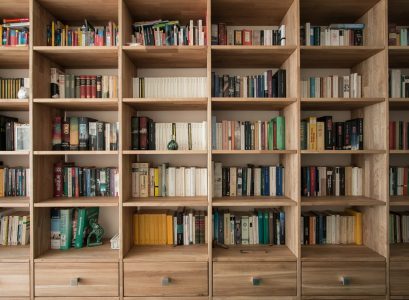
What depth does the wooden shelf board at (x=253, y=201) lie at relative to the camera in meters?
1.78

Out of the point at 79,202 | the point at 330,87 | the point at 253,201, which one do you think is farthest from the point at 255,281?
the point at 330,87

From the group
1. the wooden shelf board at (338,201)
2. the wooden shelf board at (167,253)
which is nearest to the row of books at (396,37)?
the wooden shelf board at (338,201)

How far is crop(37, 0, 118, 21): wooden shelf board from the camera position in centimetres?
187

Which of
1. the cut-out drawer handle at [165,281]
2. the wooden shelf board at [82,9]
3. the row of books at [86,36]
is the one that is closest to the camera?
the cut-out drawer handle at [165,281]

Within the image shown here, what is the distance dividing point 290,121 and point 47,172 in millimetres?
1918

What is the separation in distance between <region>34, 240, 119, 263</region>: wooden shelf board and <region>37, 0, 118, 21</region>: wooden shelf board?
187 centimetres

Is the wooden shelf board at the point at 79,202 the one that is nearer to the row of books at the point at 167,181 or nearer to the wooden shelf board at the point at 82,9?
the row of books at the point at 167,181

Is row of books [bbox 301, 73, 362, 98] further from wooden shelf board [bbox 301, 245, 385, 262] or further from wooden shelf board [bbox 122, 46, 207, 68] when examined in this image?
wooden shelf board [bbox 301, 245, 385, 262]

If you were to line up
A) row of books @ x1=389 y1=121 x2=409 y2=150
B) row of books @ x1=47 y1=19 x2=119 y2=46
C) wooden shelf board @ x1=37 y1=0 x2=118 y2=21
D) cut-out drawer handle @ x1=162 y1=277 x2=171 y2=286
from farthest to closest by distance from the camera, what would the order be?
1. row of books @ x1=389 y1=121 x2=409 y2=150
2. row of books @ x1=47 y1=19 x2=119 y2=46
3. wooden shelf board @ x1=37 y1=0 x2=118 y2=21
4. cut-out drawer handle @ x1=162 y1=277 x2=171 y2=286

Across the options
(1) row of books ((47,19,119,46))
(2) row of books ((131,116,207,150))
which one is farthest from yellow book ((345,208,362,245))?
(1) row of books ((47,19,119,46))

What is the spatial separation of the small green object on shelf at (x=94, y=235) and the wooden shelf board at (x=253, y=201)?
985 millimetres

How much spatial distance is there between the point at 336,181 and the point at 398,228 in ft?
2.16

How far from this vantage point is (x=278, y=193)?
2.05 metres

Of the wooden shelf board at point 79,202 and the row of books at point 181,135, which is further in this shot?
the row of books at point 181,135
